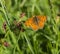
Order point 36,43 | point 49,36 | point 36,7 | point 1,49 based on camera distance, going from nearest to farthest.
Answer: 1. point 1,49
2. point 36,43
3. point 49,36
4. point 36,7

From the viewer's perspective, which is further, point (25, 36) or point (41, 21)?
point (41, 21)

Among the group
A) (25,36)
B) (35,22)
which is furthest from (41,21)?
(25,36)

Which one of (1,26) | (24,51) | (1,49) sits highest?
(1,26)

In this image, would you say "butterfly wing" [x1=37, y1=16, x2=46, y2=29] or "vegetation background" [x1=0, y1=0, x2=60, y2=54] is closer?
"vegetation background" [x1=0, y1=0, x2=60, y2=54]

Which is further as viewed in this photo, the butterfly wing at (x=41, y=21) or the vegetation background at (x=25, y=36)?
the butterfly wing at (x=41, y=21)

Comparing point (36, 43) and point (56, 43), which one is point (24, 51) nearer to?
point (36, 43)

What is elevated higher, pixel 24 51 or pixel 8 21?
pixel 8 21

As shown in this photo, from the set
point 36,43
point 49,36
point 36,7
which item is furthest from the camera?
point 36,7

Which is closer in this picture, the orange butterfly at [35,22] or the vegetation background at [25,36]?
the vegetation background at [25,36]

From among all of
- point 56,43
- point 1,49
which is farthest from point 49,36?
point 1,49

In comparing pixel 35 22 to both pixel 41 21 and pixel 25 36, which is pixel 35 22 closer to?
pixel 41 21

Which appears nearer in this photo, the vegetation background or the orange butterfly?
the vegetation background
